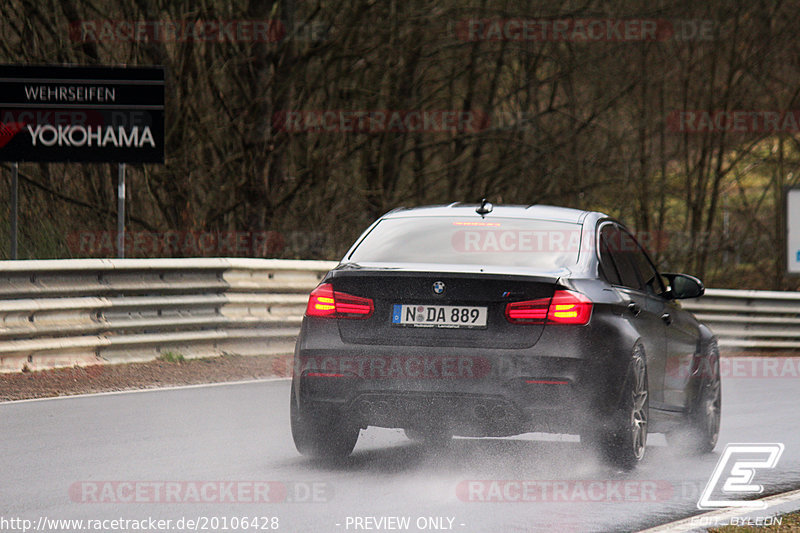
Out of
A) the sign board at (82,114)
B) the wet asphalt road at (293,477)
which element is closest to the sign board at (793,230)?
the sign board at (82,114)

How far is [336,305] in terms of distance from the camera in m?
8.05

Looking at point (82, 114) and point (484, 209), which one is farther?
point (82, 114)

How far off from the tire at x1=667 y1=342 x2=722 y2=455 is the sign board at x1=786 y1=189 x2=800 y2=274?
13.7m

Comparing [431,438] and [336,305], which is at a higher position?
[336,305]

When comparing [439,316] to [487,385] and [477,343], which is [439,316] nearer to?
[477,343]

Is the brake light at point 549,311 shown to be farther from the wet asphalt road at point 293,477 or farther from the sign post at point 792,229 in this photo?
the sign post at point 792,229

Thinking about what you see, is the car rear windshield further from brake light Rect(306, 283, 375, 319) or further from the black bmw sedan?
brake light Rect(306, 283, 375, 319)

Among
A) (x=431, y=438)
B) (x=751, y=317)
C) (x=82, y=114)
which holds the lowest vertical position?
(x=751, y=317)

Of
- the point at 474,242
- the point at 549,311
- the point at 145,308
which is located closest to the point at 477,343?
the point at 549,311

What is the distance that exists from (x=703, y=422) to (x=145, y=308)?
6.46 metres

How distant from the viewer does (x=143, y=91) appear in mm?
16109

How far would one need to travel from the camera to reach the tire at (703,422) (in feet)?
31.4

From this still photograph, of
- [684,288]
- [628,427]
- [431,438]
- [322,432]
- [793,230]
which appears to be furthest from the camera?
[793,230]

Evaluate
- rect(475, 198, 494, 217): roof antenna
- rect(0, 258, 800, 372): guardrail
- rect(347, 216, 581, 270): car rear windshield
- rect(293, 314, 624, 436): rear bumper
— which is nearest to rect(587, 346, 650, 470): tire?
rect(293, 314, 624, 436): rear bumper
